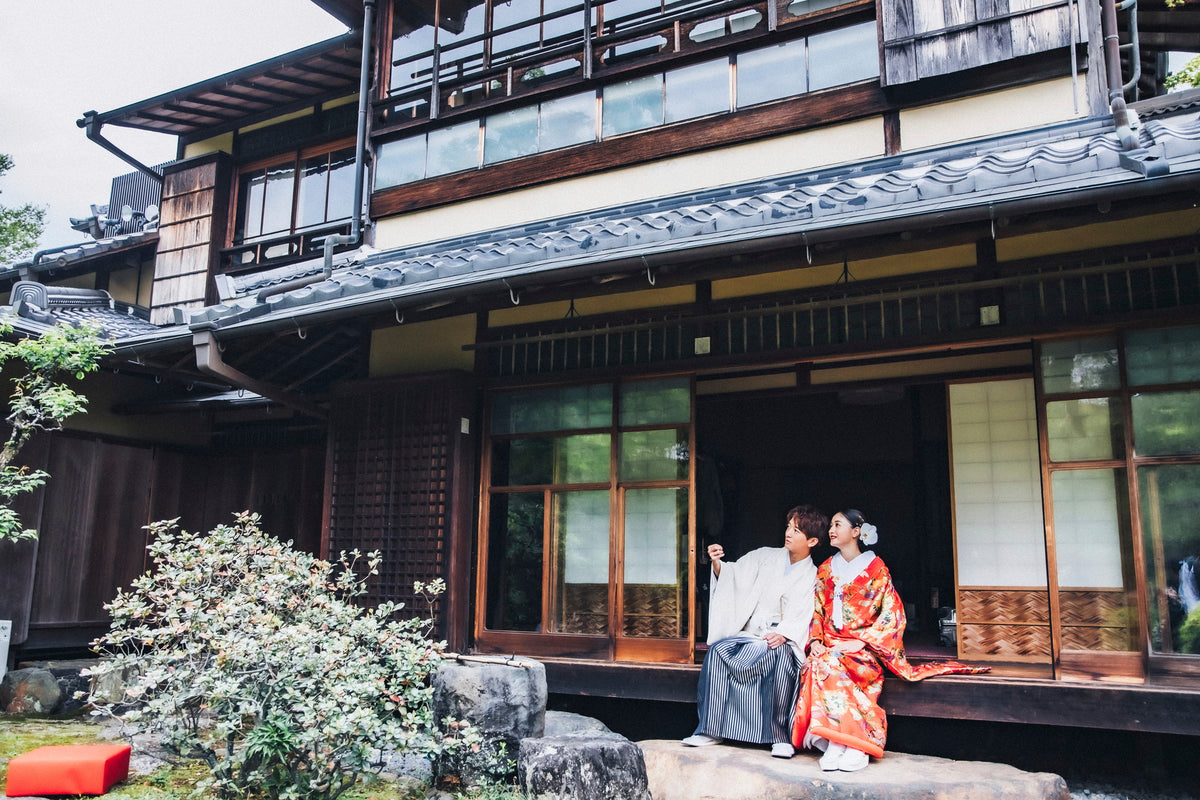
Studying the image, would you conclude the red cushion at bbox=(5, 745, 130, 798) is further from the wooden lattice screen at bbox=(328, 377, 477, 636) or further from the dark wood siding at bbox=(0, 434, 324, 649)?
the dark wood siding at bbox=(0, 434, 324, 649)

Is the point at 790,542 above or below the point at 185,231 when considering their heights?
below

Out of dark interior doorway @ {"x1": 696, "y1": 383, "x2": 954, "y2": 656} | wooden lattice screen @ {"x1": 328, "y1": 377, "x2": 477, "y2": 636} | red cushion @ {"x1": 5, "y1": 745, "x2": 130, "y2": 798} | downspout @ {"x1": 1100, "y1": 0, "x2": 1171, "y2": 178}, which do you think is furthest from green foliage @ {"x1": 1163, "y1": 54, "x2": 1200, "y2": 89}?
red cushion @ {"x1": 5, "y1": 745, "x2": 130, "y2": 798}

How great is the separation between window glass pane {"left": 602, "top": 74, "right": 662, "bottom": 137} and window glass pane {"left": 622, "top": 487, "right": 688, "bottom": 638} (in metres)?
3.38

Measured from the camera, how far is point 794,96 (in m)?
7.36

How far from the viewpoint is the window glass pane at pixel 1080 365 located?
18.9 feet

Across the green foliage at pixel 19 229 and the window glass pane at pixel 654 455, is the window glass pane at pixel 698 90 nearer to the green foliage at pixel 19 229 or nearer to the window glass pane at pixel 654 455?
the window glass pane at pixel 654 455

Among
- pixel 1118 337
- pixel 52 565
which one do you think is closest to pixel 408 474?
pixel 52 565

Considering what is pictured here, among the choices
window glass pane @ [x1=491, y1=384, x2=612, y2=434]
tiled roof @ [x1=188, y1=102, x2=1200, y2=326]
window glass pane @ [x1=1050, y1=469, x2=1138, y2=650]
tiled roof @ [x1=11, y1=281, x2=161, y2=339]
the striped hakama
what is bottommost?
the striped hakama

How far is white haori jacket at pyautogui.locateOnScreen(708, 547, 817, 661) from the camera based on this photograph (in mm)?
6258

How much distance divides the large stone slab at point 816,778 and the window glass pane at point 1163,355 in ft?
8.35

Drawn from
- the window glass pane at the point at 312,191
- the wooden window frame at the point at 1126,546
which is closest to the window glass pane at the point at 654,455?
the wooden window frame at the point at 1126,546

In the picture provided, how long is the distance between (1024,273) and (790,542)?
2470 mm

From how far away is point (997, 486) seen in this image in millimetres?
6578

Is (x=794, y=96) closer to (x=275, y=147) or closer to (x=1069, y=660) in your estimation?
(x=1069, y=660)
